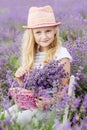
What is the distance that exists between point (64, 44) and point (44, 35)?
1103 mm

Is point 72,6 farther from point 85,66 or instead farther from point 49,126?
point 49,126

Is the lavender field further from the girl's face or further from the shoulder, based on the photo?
the girl's face

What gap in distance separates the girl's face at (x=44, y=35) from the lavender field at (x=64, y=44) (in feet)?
1.10

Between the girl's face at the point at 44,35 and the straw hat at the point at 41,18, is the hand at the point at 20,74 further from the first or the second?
the straw hat at the point at 41,18

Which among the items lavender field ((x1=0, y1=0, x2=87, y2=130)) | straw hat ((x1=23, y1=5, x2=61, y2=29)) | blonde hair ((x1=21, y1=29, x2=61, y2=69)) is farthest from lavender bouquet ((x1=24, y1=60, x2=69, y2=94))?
straw hat ((x1=23, y1=5, x2=61, y2=29))

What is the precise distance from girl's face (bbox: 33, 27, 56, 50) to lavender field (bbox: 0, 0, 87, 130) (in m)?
0.34

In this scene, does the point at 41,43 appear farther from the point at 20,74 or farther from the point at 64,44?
the point at 64,44

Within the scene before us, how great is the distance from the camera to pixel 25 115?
A: 3.49 meters

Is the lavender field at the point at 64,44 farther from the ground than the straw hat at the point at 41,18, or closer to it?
closer to it

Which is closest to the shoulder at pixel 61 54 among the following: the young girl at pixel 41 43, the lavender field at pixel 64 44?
the young girl at pixel 41 43

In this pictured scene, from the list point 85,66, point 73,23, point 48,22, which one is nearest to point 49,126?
point 48,22

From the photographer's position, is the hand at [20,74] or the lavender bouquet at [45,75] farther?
the hand at [20,74]

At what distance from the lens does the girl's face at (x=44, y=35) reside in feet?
12.6

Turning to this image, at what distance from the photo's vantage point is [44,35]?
3.83 meters
